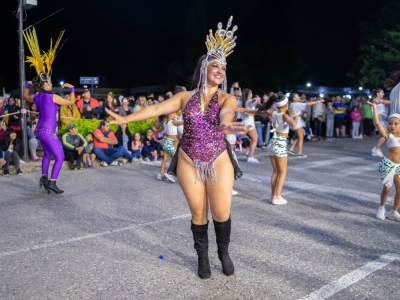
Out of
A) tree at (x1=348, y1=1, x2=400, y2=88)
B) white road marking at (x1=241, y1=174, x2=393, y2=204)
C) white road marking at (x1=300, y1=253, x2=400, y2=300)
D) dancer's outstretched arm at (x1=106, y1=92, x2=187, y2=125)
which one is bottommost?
white road marking at (x1=241, y1=174, x2=393, y2=204)

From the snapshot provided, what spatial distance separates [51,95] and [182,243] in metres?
3.88

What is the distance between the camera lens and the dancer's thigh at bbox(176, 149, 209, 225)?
419 centimetres

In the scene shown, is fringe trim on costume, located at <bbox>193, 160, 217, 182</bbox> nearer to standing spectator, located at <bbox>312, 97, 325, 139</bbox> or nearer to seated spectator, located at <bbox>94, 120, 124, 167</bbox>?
seated spectator, located at <bbox>94, 120, 124, 167</bbox>

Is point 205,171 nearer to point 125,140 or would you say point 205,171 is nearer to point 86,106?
point 125,140

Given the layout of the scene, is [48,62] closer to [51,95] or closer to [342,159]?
[51,95]

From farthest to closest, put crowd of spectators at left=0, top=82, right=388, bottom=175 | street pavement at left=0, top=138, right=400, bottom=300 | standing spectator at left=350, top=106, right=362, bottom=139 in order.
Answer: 1. standing spectator at left=350, top=106, right=362, bottom=139
2. crowd of spectators at left=0, top=82, right=388, bottom=175
3. street pavement at left=0, top=138, right=400, bottom=300

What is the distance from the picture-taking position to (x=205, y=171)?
412 cm

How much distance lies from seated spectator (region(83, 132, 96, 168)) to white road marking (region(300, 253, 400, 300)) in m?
7.94

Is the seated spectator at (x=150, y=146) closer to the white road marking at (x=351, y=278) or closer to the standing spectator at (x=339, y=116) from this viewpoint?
the white road marking at (x=351, y=278)

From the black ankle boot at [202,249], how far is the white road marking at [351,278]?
92 cm

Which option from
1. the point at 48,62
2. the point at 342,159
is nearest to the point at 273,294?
the point at 48,62

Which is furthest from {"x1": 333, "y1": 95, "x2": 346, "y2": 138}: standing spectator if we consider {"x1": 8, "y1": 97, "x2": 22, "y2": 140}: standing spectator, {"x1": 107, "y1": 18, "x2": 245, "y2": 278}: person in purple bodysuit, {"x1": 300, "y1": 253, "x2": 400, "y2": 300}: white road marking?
{"x1": 107, "y1": 18, "x2": 245, "y2": 278}: person in purple bodysuit

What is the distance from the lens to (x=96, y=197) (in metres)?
7.85

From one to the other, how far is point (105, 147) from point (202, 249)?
25.6ft
